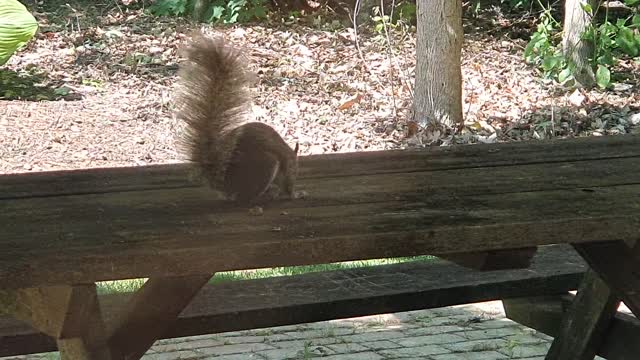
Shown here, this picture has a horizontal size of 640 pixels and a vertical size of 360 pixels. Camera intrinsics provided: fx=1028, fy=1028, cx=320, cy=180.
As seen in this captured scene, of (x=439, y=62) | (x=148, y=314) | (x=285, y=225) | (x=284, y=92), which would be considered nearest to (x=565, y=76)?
(x=439, y=62)

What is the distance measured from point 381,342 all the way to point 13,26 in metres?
4.61

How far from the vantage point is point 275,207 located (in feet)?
8.18

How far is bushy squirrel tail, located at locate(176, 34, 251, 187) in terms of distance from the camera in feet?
8.38

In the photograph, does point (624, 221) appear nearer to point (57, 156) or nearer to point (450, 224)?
point (450, 224)

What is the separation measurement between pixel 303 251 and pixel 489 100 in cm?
631

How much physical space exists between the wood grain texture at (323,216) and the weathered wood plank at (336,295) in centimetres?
45

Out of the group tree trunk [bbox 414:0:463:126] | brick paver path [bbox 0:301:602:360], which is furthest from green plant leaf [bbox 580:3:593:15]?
brick paver path [bbox 0:301:602:360]

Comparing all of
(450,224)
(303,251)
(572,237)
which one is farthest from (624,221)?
(303,251)

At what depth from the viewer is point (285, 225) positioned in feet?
7.47

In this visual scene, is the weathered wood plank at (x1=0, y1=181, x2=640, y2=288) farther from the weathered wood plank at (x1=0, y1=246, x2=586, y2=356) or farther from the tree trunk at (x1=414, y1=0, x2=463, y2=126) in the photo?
the tree trunk at (x1=414, y1=0, x2=463, y2=126)

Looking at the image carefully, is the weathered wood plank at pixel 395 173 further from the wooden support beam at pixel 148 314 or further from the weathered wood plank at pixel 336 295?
the weathered wood plank at pixel 336 295

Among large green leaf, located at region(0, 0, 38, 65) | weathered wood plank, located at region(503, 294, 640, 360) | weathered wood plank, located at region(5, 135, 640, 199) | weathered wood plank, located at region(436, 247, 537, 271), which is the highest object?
large green leaf, located at region(0, 0, 38, 65)

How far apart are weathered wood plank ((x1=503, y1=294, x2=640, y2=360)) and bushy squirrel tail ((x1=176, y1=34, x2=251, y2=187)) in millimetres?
1444

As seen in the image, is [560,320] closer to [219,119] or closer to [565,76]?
[219,119]
